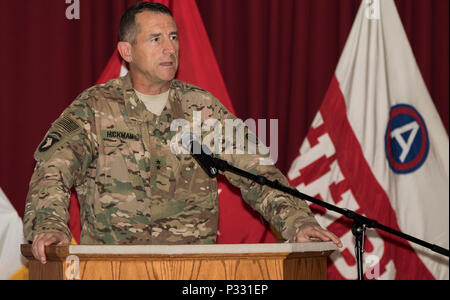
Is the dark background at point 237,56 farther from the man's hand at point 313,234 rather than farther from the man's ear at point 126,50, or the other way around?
the man's hand at point 313,234

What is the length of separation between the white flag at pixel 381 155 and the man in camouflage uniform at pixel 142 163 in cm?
97

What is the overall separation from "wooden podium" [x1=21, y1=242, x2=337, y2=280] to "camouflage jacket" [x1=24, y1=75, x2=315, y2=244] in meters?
0.67

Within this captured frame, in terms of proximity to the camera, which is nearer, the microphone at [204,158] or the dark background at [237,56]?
the microphone at [204,158]

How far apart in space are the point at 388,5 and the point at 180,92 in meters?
1.49

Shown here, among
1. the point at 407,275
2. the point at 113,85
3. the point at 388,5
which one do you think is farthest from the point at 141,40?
the point at 407,275

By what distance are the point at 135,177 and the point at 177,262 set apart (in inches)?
36.0

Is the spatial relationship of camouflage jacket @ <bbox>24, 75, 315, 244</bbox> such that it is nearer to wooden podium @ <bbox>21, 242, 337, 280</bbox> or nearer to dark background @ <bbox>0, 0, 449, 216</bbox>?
wooden podium @ <bbox>21, 242, 337, 280</bbox>

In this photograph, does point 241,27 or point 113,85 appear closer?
point 113,85

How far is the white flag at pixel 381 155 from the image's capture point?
129 inches

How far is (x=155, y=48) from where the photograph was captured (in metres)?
2.49

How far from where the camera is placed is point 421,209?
3322 millimetres

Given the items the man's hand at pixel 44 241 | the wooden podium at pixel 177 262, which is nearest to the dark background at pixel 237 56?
the man's hand at pixel 44 241
